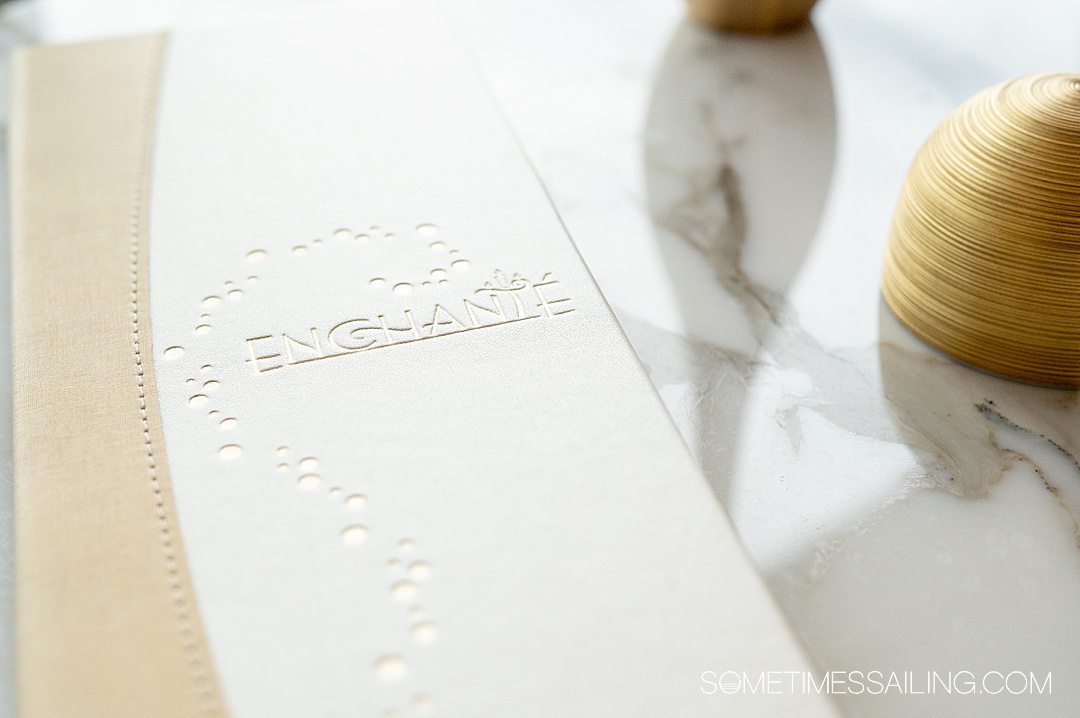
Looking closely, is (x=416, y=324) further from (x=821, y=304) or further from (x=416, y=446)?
(x=821, y=304)

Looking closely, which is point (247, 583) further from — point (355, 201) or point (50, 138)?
point (50, 138)

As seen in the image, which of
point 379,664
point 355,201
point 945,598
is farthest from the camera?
point 355,201

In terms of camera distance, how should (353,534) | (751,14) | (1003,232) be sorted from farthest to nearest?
1. (751,14)
2. (1003,232)
3. (353,534)

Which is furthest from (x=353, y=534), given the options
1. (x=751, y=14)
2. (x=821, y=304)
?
(x=751, y=14)

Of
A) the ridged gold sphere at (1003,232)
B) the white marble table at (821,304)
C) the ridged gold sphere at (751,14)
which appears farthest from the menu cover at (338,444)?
the ridged gold sphere at (751,14)

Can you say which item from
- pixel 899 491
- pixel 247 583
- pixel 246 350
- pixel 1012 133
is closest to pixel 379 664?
pixel 247 583

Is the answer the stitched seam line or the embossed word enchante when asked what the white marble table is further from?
the stitched seam line

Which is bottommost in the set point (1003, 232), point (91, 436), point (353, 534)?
point (1003, 232)
